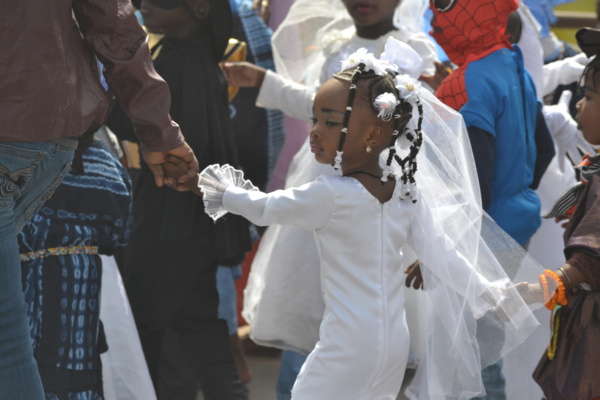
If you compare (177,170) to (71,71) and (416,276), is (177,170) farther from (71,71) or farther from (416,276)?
(416,276)

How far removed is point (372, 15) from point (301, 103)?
1.80ft

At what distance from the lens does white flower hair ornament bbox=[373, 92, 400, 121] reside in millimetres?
3082

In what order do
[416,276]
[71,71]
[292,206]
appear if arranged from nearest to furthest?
[71,71] → [292,206] → [416,276]

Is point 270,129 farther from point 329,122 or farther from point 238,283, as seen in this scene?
point 329,122

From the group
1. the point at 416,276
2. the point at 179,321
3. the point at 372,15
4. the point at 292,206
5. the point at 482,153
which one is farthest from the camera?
the point at 372,15

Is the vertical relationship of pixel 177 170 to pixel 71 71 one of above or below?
below

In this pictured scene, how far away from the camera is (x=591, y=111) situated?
11.6ft

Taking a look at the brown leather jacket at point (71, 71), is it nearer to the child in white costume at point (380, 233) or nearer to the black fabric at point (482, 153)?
the child in white costume at point (380, 233)

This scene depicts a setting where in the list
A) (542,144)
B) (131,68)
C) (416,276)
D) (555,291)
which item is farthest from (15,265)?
(542,144)

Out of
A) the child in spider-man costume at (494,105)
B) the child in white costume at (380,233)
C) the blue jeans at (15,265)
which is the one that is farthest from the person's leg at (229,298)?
the blue jeans at (15,265)

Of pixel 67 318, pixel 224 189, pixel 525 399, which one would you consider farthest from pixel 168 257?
pixel 525 399

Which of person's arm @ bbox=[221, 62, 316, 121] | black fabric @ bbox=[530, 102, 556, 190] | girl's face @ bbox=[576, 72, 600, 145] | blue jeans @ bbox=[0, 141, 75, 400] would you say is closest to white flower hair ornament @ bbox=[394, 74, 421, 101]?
girl's face @ bbox=[576, 72, 600, 145]

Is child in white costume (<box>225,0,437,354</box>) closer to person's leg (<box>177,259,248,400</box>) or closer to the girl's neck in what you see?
the girl's neck

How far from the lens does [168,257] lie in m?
4.15
